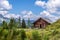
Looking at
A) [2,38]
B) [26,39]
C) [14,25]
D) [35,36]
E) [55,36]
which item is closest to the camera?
[35,36]

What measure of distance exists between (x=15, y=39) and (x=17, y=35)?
0.65 feet

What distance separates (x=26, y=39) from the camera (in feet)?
19.1

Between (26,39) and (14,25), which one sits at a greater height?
(14,25)

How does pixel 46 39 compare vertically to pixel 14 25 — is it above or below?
below

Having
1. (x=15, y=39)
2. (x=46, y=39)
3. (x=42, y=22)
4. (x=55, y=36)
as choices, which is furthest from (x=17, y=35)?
(x=42, y=22)

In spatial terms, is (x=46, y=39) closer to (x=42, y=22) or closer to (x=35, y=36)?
(x=35, y=36)

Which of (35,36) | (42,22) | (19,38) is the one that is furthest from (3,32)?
(42,22)

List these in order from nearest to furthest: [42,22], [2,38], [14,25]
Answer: [2,38]
[14,25]
[42,22]

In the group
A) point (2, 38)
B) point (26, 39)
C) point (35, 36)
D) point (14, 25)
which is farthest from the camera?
point (14, 25)

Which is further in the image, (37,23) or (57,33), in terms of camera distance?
(37,23)

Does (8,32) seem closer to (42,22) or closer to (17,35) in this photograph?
(17,35)

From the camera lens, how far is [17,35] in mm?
6184

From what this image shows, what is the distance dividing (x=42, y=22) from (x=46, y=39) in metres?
25.8

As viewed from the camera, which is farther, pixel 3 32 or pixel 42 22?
pixel 42 22
